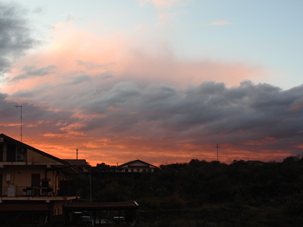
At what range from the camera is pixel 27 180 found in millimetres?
34344

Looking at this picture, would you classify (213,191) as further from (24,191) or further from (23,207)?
(23,207)

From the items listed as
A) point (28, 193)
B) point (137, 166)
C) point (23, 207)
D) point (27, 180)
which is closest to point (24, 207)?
point (23, 207)

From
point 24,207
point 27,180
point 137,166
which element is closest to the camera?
point 24,207

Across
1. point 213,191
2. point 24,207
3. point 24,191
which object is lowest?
point 213,191

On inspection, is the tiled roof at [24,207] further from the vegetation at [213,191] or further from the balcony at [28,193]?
the vegetation at [213,191]

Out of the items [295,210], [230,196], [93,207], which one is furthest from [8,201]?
[230,196]

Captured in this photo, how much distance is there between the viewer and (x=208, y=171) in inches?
3489

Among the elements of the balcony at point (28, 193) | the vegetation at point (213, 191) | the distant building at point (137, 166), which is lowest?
the vegetation at point (213, 191)

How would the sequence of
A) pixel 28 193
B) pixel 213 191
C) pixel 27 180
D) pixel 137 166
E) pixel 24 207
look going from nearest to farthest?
pixel 24 207 → pixel 28 193 → pixel 27 180 → pixel 213 191 → pixel 137 166

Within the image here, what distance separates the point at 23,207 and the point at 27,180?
2942 millimetres

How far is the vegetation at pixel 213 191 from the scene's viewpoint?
46.0 metres

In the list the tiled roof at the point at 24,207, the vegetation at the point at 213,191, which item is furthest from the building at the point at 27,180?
the vegetation at the point at 213,191

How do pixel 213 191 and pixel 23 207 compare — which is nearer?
pixel 23 207

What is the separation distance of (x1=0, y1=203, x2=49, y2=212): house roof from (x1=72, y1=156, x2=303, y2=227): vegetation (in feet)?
53.1
